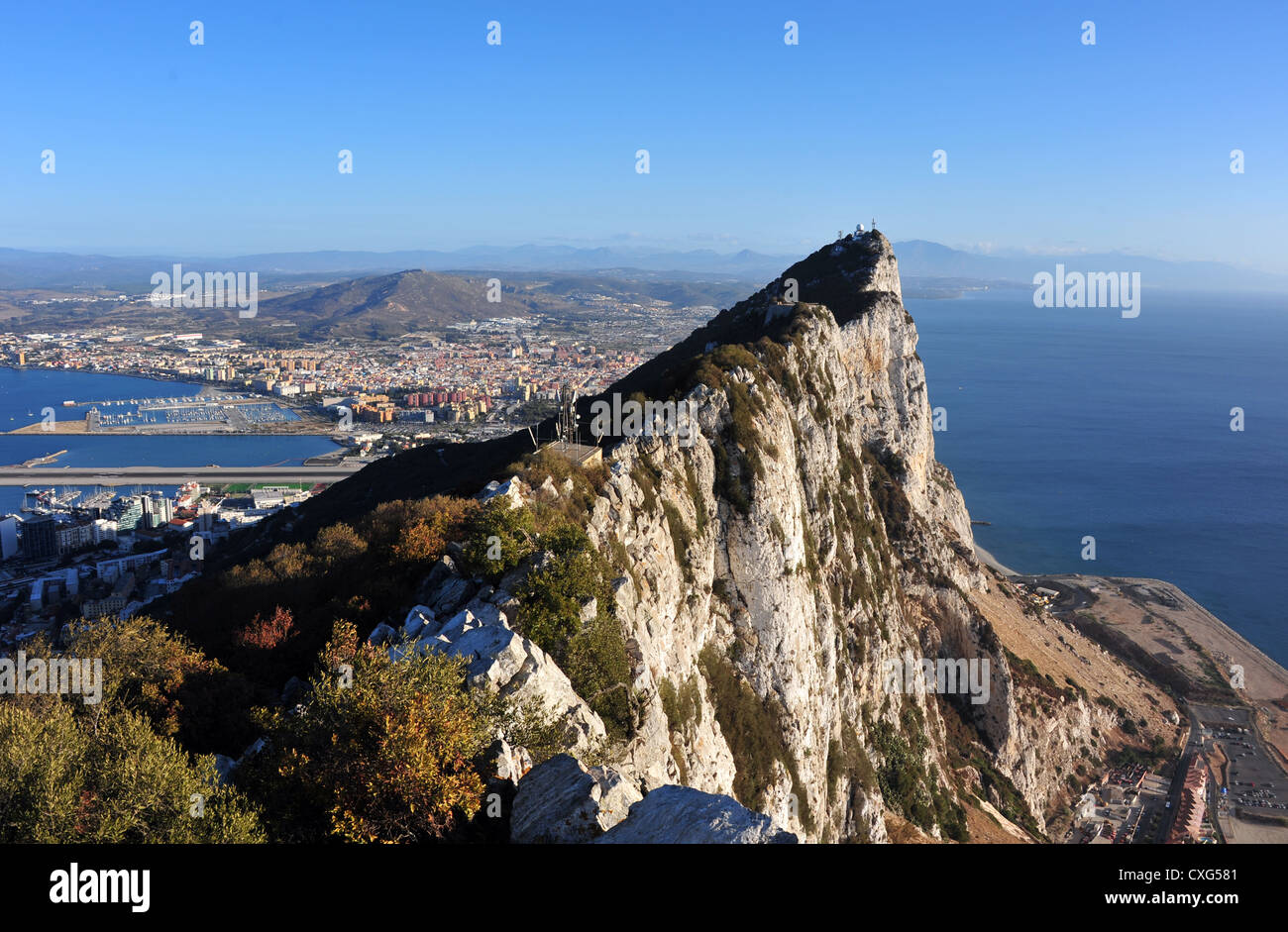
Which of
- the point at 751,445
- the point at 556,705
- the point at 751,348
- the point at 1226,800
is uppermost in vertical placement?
the point at 751,348

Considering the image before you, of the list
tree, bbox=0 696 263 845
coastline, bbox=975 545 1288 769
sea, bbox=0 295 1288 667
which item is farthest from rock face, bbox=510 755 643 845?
sea, bbox=0 295 1288 667

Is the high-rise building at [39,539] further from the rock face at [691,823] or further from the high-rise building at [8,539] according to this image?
the rock face at [691,823]

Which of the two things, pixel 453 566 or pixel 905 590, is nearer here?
pixel 453 566

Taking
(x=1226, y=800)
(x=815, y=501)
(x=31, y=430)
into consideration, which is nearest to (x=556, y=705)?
(x=815, y=501)

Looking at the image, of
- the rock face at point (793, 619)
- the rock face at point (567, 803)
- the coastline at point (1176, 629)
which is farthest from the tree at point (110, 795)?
the coastline at point (1176, 629)

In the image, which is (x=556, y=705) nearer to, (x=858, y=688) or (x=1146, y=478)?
(x=858, y=688)
